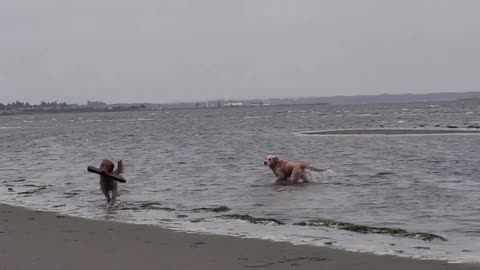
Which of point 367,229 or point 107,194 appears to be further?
point 107,194

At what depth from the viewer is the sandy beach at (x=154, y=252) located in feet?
25.9

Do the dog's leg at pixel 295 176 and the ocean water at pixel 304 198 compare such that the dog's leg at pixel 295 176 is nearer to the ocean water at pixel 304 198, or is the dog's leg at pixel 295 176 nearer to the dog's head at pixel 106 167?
the ocean water at pixel 304 198

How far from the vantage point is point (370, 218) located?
39.7ft

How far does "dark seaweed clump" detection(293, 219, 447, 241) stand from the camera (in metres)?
10.0

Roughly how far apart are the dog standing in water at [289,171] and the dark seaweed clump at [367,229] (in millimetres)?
6303

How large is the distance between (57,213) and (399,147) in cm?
2311

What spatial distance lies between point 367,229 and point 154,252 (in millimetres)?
3630

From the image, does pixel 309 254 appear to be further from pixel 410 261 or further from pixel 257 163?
pixel 257 163

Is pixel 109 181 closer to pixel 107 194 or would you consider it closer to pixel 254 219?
pixel 107 194

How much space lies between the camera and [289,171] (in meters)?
18.3

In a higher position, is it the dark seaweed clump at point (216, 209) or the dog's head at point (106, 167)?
the dog's head at point (106, 167)

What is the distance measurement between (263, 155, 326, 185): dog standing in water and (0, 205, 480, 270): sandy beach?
24.8ft

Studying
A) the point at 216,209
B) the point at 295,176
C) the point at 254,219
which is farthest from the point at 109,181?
the point at 295,176

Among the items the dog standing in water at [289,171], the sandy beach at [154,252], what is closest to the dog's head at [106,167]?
the sandy beach at [154,252]
